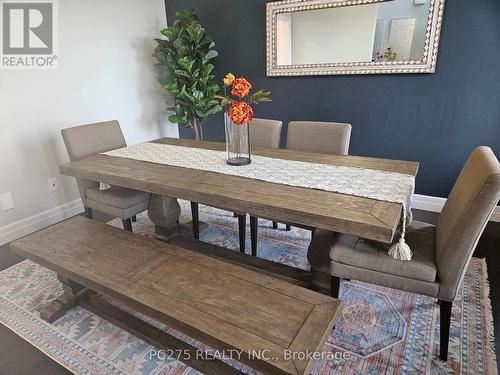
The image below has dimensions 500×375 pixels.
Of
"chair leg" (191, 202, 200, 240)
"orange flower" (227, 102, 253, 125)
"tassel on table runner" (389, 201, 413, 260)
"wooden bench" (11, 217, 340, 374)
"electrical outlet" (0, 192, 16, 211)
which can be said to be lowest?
"chair leg" (191, 202, 200, 240)

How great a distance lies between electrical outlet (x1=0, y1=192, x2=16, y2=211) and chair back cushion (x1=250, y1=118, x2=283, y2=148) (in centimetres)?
206

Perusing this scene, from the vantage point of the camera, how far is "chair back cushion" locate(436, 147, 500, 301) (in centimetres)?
119

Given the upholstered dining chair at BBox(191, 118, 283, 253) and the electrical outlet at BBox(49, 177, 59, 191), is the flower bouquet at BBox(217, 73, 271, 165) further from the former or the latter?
the electrical outlet at BBox(49, 177, 59, 191)

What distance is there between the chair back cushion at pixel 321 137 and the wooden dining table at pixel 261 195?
0.59ft

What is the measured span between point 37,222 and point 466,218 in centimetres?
318

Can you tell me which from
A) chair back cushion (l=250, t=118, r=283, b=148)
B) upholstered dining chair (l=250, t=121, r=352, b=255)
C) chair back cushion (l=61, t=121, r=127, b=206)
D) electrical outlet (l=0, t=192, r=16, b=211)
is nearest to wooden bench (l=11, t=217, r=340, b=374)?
chair back cushion (l=61, t=121, r=127, b=206)

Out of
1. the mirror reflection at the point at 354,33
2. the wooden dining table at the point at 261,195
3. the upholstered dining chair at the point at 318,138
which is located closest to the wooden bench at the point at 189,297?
the wooden dining table at the point at 261,195

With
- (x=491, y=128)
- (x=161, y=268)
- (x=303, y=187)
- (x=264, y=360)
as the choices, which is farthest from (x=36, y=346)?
(x=491, y=128)

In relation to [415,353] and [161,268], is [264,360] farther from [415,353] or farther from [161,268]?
[415,353]

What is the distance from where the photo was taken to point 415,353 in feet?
5.00

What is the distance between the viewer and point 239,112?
178cm

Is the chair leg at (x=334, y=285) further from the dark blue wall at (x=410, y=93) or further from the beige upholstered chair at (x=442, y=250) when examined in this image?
the dark blue wall at (x=410, y=93)

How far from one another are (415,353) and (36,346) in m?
1.90

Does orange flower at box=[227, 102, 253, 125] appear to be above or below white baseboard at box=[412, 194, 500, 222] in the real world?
above
